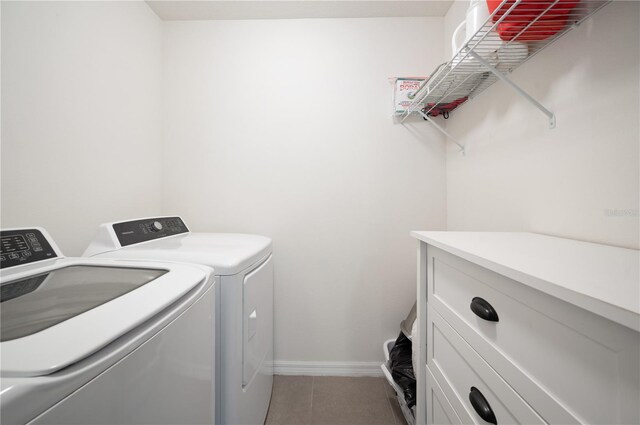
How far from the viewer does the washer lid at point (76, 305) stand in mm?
336

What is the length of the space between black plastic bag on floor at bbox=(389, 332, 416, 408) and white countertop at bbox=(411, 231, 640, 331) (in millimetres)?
864

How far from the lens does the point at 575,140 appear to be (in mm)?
784

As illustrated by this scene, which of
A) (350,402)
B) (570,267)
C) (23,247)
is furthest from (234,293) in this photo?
(350,402)

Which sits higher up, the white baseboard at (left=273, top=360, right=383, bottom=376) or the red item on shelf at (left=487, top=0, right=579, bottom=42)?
the red item on shelf at (left=487, top=0, right=579, bottom=42)

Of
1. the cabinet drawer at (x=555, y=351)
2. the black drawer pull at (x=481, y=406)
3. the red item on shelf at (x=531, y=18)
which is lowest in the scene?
the black drawer pull at (x=481, y=406)

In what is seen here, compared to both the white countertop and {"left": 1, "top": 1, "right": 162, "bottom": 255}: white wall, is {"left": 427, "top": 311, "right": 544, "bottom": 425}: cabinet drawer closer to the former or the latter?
the white countertop

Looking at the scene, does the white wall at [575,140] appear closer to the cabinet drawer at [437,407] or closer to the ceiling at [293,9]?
the cabinet drawer at [437,407]

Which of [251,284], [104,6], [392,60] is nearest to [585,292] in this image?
[251,284]

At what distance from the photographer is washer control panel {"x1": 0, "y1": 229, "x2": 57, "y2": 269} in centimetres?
74

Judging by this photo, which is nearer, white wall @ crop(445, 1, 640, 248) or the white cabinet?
the white cabinet

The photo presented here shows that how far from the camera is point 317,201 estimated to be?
1645 millimetres

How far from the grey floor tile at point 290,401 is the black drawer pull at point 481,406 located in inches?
40.3

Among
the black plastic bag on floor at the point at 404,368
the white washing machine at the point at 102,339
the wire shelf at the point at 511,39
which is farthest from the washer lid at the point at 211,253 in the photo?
the wire shelf at the point at 511,39

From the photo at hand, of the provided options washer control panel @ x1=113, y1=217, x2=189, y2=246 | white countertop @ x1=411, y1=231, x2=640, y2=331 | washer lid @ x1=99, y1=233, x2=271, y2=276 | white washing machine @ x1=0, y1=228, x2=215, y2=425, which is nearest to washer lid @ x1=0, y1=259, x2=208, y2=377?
white washing machine @ x1=0, y1=228, x2=215, y2=425
